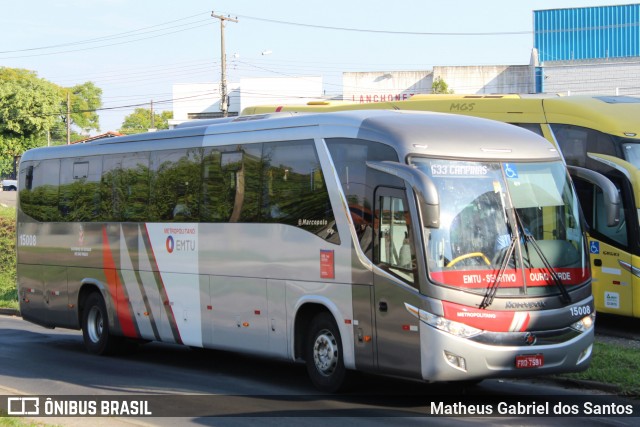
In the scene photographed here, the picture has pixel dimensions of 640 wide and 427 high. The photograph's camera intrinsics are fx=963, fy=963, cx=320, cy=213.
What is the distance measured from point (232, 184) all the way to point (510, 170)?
4594 mm

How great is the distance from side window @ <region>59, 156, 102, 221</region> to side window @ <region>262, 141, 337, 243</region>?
5121mm

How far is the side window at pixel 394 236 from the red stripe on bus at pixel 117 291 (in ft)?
22.0

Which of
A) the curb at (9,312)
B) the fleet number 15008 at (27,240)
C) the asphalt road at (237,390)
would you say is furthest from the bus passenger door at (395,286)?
the curb at (9,312)

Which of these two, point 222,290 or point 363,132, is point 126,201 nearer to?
point 222,290

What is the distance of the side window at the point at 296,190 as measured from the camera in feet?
40.8

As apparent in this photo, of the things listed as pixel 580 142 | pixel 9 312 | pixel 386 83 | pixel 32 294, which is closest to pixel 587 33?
pixel 386 83

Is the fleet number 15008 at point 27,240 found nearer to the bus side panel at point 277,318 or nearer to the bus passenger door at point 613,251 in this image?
the bus side panel at point 277,318

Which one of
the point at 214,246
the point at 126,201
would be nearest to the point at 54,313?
the point at 126,201

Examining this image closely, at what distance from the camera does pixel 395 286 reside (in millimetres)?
11109

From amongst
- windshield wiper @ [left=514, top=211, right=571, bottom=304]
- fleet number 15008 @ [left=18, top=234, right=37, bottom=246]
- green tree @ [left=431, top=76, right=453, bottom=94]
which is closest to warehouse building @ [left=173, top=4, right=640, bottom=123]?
green tree @ [left=431, top=76, right=453, bottom=94]

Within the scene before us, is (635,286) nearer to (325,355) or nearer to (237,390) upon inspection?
(325,355)

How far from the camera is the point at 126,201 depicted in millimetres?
16766

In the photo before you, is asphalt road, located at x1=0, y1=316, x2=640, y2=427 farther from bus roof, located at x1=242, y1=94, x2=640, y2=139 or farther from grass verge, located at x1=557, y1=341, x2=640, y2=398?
bus roof, located at x1=242, y1=94, x2=640, y2=139

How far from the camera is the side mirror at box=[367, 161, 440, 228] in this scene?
1037 centimetres
